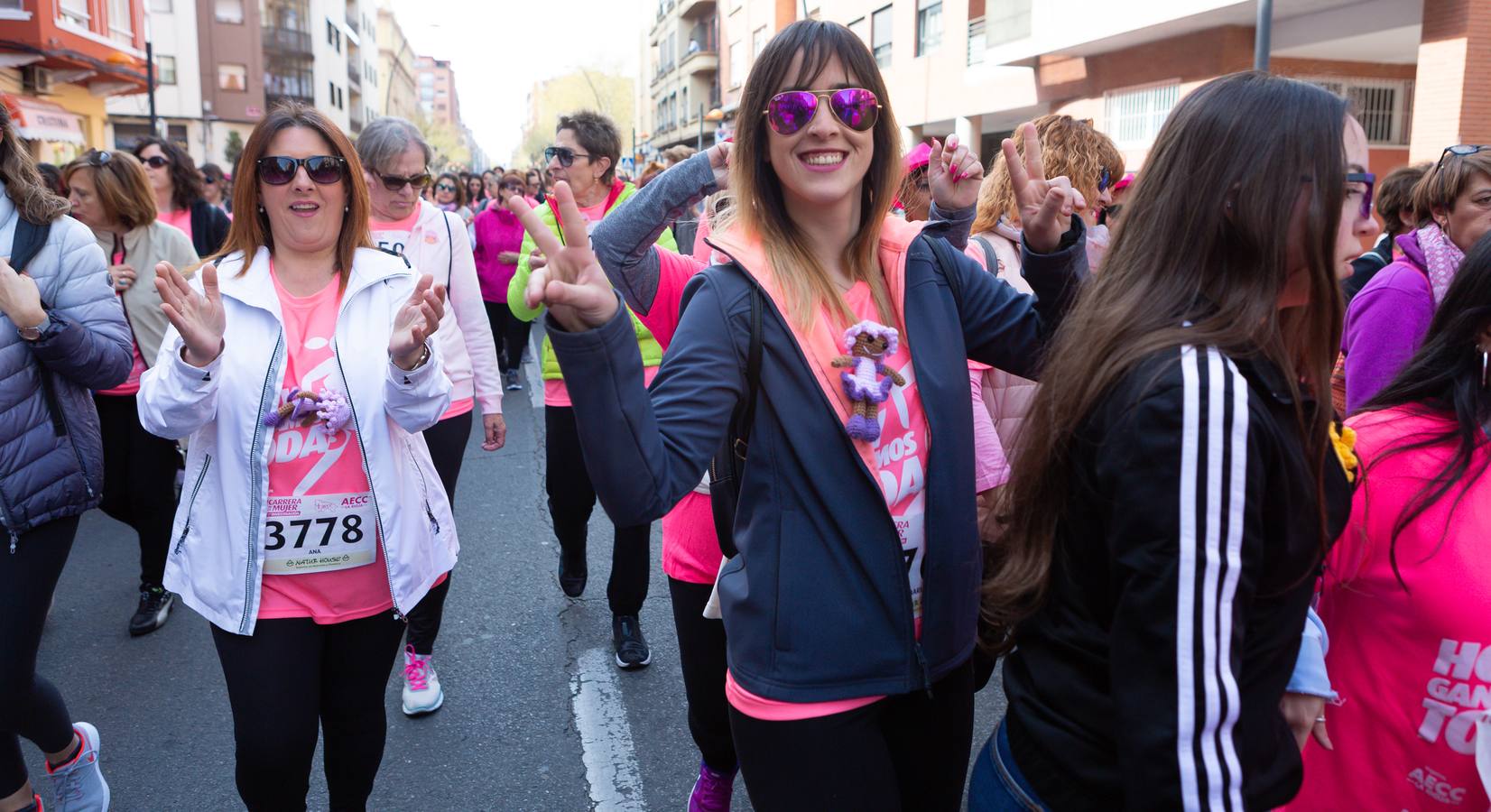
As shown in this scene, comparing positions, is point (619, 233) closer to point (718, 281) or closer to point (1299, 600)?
point (718, 281)

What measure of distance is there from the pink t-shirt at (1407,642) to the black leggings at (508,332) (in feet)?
30.4

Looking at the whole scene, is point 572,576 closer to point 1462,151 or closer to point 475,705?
point 475,705

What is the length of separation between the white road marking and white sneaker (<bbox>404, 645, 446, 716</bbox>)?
1.66 feet

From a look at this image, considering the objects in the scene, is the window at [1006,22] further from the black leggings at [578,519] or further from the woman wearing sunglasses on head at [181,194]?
the black leggings at [578,519]

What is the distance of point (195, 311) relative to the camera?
232cm

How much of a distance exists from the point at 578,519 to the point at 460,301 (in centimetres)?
108

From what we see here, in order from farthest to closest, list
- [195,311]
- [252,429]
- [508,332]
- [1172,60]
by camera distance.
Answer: [1172,60] < [508,332] < [252,429] < [195,311]

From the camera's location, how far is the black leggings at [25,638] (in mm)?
2721

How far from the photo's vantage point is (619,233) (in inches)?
96.4

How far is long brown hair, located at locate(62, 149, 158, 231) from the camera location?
4875mm

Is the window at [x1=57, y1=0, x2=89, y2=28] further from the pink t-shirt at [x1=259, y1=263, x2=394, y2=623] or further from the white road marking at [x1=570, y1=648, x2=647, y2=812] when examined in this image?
the pink t-shirt at [x1=259, y1=263, x2=394, y2=623]

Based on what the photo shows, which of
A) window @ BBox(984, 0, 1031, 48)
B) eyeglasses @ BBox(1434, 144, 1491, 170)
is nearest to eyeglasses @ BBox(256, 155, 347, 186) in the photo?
eyeglasses @ BBox(1434, 144, 1491, 170)

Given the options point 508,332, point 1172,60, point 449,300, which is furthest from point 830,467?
point 1172,60

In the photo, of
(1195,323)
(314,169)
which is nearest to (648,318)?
(314,169)
